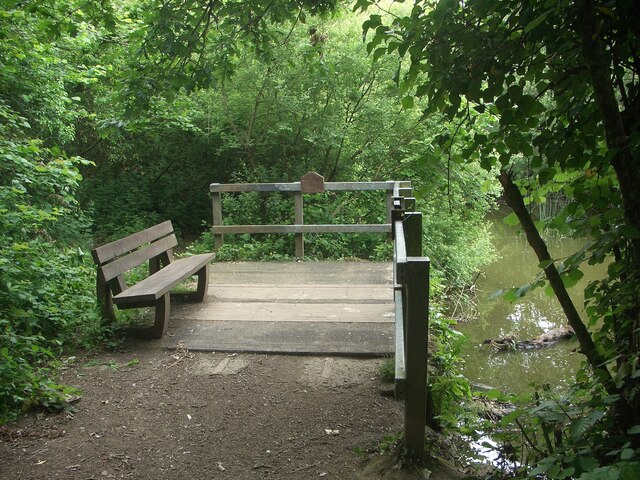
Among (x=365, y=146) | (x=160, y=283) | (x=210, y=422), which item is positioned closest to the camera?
(x=210, y=422)

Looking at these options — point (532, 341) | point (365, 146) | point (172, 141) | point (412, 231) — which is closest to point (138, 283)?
point (412, 231)

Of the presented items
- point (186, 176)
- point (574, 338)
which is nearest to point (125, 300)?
point (574, 338)

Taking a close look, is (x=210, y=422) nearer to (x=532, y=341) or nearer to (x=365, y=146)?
(x=532, y=341)

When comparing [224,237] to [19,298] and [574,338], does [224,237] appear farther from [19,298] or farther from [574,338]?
[574,338]

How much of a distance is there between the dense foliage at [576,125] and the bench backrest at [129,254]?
11.4 ft

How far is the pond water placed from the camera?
7594 millimetres

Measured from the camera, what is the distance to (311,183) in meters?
9.41

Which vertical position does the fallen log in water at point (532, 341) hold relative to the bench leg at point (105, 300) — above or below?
below

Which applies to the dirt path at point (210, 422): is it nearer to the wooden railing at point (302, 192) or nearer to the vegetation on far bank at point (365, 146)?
the vegetation on far bank at point (365, 146)

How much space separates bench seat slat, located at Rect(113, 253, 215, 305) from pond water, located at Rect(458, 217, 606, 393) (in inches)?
117

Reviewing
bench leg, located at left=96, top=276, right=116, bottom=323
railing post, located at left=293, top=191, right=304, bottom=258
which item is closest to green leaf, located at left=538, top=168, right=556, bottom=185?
bench leg, located at left=96, top=276, right=116, bottom=323

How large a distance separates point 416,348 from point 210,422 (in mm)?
1706

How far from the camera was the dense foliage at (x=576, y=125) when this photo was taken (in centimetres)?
221

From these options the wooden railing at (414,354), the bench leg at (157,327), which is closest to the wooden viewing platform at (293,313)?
the bench leg at (157,327)
